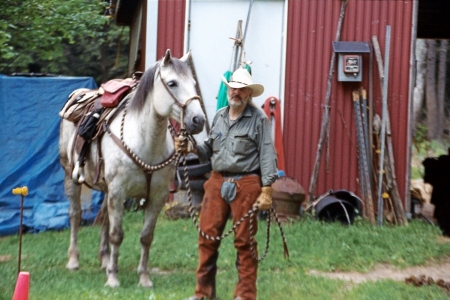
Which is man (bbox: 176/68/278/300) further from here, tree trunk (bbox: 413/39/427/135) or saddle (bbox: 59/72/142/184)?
tree trunk (bbox: 413/39/427/135)

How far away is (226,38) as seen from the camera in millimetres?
12805

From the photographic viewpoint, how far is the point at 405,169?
12.8m

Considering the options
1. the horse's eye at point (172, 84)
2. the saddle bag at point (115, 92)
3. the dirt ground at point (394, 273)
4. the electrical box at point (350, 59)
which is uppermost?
the electrical box at point (350, 59)

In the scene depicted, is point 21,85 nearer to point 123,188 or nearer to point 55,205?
point 55,205

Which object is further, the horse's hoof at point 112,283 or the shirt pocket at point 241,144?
the horse's hoof at point 112,283

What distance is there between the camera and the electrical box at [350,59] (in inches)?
494

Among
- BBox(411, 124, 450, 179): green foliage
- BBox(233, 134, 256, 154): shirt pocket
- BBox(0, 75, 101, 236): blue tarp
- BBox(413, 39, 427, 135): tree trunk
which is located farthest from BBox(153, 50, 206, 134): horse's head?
BBox(413, 39, 427, 135): tree trunk

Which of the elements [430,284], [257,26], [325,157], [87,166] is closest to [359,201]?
[325,157]

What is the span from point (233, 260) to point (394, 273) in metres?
1.81

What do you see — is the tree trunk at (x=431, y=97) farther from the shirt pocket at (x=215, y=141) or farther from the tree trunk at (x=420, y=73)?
the shirt pocket at (x=215, y=141)

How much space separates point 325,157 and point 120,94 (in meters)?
4.94

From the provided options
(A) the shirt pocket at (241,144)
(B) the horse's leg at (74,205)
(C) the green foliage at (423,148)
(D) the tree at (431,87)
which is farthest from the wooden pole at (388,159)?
(D) the tree at (431,87)

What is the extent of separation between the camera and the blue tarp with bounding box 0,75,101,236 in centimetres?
1229

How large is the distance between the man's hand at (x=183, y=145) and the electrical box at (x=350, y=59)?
19.1 feet
